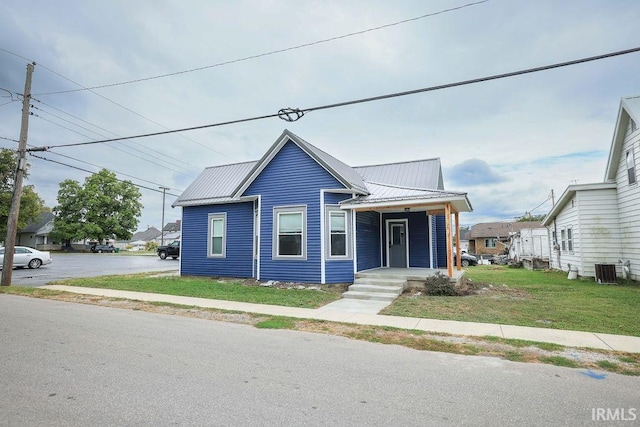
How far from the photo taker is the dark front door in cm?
1623

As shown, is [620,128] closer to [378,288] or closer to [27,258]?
[378,288]

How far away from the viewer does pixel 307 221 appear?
520 inches

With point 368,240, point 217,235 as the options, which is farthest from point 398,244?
point 217,235

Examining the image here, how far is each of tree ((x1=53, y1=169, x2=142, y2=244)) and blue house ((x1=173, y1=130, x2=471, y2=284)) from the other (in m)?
42.0

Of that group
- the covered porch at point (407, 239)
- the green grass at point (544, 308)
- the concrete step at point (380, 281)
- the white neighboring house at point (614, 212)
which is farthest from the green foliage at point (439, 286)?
the white neighboring house at point (614, 212)

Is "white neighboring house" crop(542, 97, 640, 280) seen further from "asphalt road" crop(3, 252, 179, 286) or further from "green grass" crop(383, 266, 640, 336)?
"asphalt road" crop(3, 252, 179, 286)

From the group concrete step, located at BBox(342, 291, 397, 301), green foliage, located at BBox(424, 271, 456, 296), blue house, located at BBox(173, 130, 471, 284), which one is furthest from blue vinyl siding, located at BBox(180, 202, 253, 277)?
green foliage, located at BBox(424, 271, 456, 296)

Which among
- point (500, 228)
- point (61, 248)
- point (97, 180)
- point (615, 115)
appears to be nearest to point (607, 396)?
point (615, 115)

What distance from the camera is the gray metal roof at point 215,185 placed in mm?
16625

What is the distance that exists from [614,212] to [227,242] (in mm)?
17274

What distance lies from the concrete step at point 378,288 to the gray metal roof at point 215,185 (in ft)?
23.8

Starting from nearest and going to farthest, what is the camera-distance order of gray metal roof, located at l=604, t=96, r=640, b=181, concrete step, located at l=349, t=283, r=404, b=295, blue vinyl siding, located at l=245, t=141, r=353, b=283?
1. concrete step, located at l=349, t=283, r=404, b=295
2. blue vinyl siding, located at l=245, t=141, r=353, b=283
3. gray metal roof, located at l=604, t=96, r=640, b=181

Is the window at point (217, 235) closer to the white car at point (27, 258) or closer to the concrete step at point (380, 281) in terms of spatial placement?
the concrete step at point (380, 281)

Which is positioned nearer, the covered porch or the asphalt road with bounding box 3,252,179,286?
the covered porch
